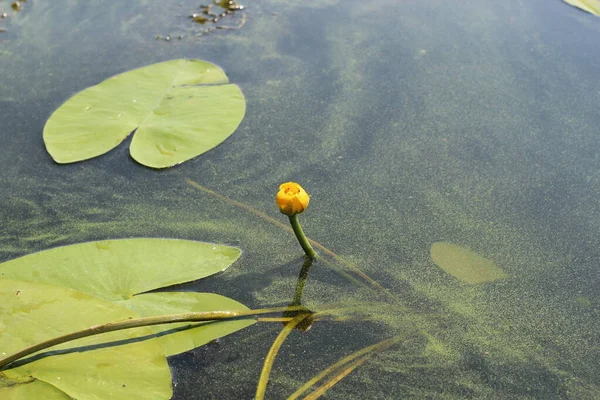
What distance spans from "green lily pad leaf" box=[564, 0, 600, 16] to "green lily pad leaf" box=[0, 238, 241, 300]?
1.87 m

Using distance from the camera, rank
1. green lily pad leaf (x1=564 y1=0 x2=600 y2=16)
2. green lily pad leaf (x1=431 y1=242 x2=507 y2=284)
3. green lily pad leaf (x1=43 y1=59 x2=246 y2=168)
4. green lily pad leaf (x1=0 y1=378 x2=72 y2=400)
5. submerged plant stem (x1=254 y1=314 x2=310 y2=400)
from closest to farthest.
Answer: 1. green lily pad leaf (x1=0 y1=378 x2=72 y2=400)
2. submerged plant stem (x1=254 y1=314 x2=310 y2=400)
3. green lily pad leaf (x1=431 y1=242 x2=507 y2=284)
4. green lily pad leaf (x1=43 y1=59 x2=246 y2=168)
5. green lily pad leaf (x1=564 y1=0 x2=600 y2=16)

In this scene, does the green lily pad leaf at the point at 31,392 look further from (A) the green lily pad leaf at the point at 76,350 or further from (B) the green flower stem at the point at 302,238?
(B) the green flower stem at the point at 302,238

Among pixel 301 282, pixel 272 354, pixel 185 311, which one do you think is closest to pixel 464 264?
pixel 301 282

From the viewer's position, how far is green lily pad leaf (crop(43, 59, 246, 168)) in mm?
1810

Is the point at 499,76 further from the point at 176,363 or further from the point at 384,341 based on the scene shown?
the point at 176,363

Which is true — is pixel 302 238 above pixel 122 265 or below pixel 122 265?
above

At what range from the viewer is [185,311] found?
4.24ft

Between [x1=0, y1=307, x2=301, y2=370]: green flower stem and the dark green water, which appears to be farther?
the dark green water

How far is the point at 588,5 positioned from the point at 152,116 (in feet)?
5.96

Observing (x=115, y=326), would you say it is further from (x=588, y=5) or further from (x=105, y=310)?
(x=588, y=5)

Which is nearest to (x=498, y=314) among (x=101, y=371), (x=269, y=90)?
(x=101, y=371)

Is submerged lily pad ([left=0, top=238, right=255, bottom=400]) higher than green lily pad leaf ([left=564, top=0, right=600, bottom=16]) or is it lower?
lower

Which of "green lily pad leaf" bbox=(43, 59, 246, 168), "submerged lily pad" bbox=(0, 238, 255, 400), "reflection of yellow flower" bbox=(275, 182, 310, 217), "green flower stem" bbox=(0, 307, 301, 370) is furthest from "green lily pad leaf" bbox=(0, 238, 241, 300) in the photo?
"green lily pad leaf" bbox=(43, 59, 246, 168)

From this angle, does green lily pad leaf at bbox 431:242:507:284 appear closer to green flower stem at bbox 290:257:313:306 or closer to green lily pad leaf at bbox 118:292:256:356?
green flower stem at bbox 290:257:313:306
